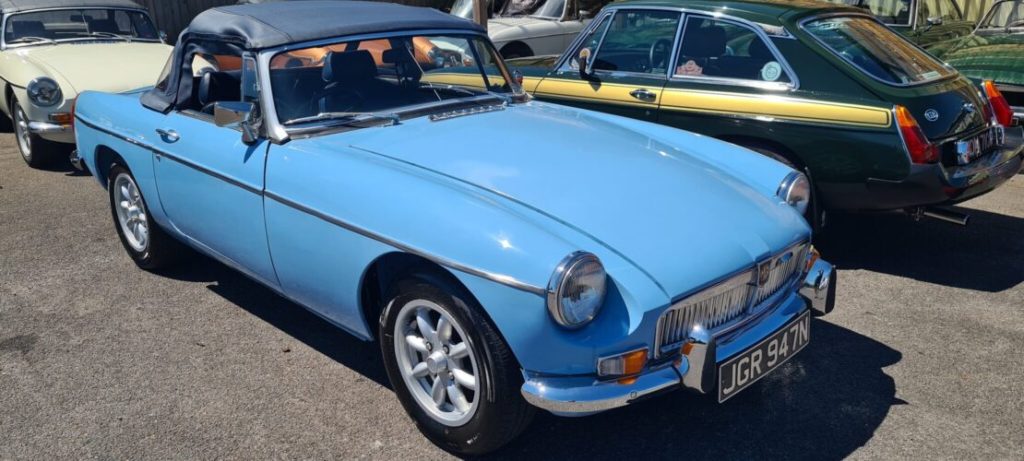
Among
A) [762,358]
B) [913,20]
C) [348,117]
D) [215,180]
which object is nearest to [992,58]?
[913,20]

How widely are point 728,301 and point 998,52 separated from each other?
5.42 metres

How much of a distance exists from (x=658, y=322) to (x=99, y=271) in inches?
141

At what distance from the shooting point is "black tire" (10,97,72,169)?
23.8ft

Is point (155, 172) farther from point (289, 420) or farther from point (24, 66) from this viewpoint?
point (24, 66)

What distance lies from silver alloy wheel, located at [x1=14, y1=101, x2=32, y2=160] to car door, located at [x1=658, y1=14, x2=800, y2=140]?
5383 millimetres

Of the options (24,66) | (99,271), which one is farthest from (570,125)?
(24,66)

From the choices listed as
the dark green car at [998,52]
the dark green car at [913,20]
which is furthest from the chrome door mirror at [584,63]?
the dark green car at [913,20]

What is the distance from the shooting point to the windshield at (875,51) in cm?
503

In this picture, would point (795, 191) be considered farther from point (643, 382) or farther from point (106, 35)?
point (106, 35)

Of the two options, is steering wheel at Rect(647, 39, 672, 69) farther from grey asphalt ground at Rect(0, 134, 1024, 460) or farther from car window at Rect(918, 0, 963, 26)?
car window at Rect(918, 0, 963, 26)

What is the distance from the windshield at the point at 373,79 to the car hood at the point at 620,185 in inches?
8.2

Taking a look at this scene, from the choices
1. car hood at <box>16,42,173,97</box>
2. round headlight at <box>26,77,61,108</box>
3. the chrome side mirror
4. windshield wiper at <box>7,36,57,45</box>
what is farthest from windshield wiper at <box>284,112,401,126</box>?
windshield wiper at <box>7,36,57,45</box>

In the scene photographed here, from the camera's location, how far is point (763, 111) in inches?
199

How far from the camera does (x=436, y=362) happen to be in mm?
3057
